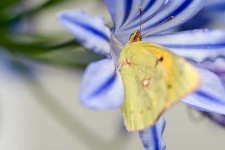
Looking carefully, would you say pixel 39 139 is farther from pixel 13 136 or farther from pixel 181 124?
pixel 181 124

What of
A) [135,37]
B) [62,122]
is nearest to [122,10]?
[135,37]

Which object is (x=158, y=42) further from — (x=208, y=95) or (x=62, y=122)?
(x=62, y=122)

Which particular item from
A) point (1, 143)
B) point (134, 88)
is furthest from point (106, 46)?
point (1, 143)

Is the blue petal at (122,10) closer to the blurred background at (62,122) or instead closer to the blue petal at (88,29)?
the blue petal at (88,29)

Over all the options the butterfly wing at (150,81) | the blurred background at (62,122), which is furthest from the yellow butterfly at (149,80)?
the blurred background at (62,122)

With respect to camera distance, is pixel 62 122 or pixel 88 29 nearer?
pixel 88 29

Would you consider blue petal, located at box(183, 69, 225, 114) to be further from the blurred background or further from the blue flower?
the blurred background

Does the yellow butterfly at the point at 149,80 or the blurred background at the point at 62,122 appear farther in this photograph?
the blurred background at the point at 62,122

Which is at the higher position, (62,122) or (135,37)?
(135,37)
